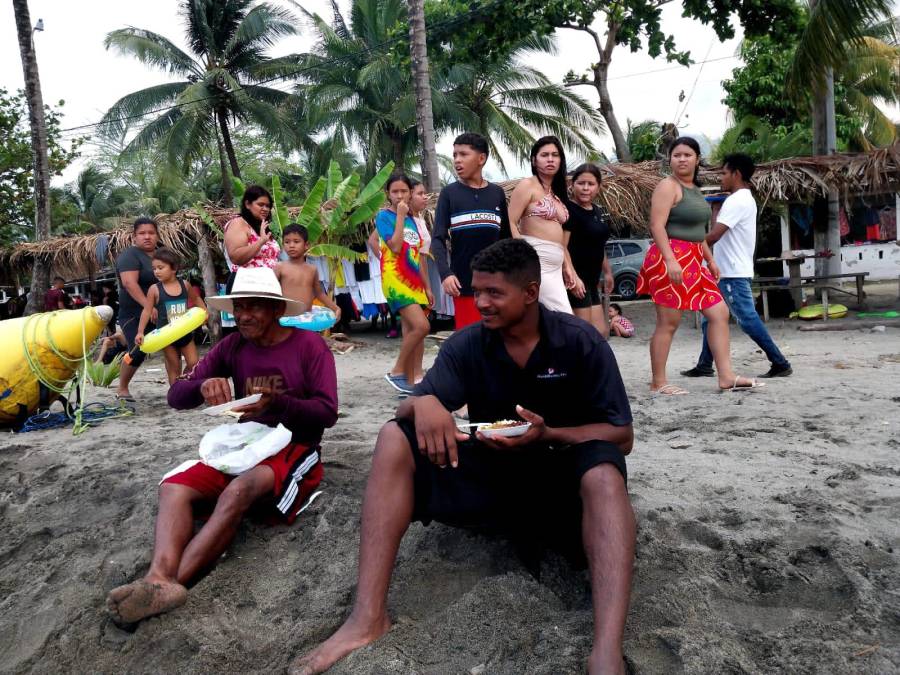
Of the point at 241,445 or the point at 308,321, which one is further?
the point at 308,321

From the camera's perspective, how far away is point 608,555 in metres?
1.89

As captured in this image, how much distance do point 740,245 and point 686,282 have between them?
2.36 ft

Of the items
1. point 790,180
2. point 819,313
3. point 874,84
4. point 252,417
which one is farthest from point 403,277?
point 874,84

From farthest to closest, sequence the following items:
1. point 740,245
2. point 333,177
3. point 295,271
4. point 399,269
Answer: point 333,177, point 295,271, point 740,245, point 399,269

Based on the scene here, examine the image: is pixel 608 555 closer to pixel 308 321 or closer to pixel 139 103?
pixel 308 321

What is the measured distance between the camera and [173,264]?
20.3 ft

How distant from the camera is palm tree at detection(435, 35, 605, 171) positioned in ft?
71.2

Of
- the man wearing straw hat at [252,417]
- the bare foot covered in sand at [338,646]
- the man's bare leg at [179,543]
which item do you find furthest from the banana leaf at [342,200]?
the bare foot covered in sand at [338,646]

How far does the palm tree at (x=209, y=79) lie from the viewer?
2047 cm

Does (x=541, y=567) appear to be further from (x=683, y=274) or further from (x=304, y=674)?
(x=683, y=274)

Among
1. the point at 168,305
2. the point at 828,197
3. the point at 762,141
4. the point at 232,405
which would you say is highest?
the point at 762,141

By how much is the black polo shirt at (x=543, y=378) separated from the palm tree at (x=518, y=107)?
20.2m

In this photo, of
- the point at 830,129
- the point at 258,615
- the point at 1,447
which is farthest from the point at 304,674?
the point at 830,129

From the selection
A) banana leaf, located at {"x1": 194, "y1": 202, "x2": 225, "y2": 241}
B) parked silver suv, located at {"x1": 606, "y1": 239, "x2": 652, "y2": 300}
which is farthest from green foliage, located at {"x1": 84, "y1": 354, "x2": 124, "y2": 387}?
parked silver suv, located at {"x1": 606, "y1": 239, "x2": 652, "y2": 300}
